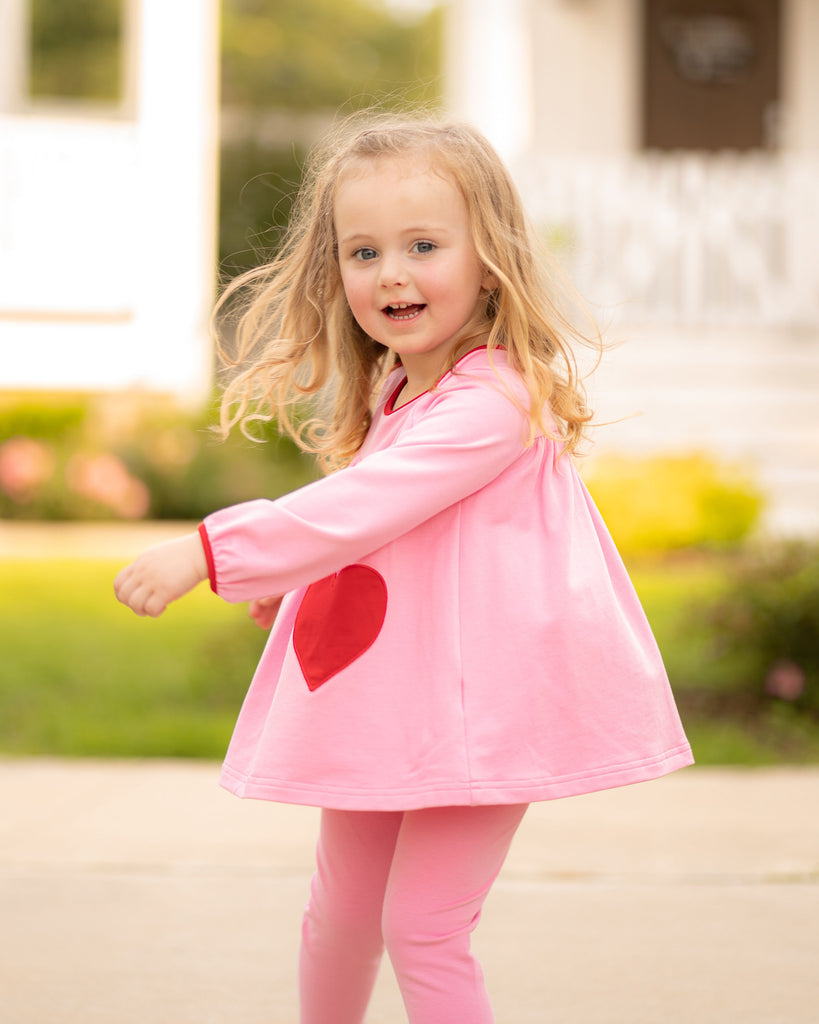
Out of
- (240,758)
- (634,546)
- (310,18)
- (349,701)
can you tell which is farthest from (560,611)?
(310,18)

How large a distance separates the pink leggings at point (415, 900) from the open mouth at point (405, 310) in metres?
0.70

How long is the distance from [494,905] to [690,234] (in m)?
7.25

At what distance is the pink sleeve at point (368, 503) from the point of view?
179 centimetres

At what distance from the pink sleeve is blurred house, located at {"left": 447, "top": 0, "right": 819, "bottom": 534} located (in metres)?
4.99

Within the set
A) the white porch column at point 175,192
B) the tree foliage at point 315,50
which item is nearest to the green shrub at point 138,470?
the white porch column at point 175,192

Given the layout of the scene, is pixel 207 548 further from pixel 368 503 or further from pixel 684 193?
pixel 684 193

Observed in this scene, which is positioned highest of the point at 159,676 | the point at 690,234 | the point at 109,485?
the point at 690,234

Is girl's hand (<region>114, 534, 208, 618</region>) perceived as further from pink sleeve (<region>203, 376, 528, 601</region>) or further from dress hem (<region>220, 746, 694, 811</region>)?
dress hem (<region>220, 746, 694, 811</region>)

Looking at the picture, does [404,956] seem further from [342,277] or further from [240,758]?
[342,277]

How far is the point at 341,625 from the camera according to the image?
1938 millimetres

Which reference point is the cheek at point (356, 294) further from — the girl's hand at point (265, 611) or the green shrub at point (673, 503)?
the green shrub at point (673, 503)

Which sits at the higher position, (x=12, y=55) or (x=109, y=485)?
(x=12, y=55)

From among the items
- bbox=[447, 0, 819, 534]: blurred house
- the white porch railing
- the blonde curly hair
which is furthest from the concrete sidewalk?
the white porch railing

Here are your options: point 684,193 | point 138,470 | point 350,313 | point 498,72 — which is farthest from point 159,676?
point 498,72
